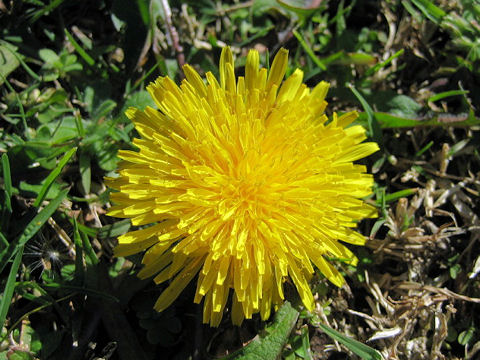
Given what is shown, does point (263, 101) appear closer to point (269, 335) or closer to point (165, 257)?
point (165, 257)

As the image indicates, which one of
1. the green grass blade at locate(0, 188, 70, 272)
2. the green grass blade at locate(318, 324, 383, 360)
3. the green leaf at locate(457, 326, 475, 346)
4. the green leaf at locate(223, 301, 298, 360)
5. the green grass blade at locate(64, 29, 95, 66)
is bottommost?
the green leaf at locate(457, 326, 475, 346)

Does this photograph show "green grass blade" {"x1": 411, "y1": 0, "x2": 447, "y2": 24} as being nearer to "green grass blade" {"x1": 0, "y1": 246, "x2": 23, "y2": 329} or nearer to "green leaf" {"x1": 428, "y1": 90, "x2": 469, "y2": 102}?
"green leaf" {"x1": 428, "y1": 90, "x2": 469, "y2": 102}

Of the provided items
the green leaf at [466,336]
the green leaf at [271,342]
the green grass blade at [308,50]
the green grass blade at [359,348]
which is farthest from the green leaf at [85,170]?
the green leaf at [466,336]

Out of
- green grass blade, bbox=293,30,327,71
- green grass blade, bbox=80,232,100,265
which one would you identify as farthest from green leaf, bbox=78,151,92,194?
green grass blade, bbox=293,30,327,71

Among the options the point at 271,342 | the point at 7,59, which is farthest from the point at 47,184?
the point at 271,342

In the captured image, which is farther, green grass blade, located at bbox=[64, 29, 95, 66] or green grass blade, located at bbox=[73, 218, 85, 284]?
green grass blade, located at bbox=[64, 29, 95, 66]

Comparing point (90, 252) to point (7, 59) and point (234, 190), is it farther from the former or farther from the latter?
point (7, 59)

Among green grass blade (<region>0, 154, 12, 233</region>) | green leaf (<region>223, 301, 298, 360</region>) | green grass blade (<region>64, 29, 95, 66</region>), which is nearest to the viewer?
green grass blade (<region>0, 154, 12, 233</region>)
